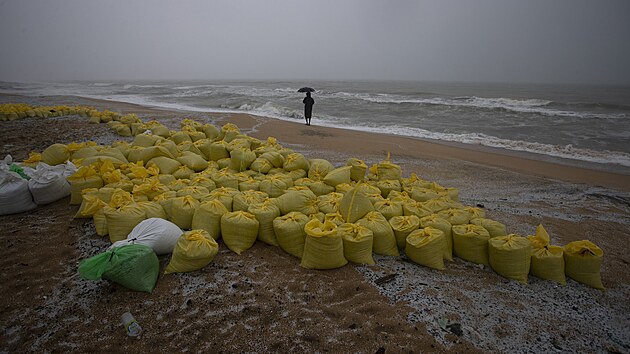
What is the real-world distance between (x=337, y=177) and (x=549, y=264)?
225 centimetres

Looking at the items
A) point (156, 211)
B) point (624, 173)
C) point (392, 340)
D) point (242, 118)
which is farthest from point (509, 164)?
point (242, 118)

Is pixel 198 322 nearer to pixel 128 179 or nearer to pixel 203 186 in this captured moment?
pixel 203 186

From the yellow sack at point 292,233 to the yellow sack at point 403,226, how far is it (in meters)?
0.86

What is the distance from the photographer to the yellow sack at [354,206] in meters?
3.12

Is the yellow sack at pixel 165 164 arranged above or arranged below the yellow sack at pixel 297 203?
above

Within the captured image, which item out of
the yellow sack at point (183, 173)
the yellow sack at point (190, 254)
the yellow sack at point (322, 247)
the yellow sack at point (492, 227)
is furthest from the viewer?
the yellow sack at point (183, 173)

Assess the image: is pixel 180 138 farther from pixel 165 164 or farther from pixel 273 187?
pixel 273 187

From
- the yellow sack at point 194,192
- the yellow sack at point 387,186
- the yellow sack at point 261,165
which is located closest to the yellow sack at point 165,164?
the yellow sack at point 194,192

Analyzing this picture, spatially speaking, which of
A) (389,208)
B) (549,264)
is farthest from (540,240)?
(389,208)

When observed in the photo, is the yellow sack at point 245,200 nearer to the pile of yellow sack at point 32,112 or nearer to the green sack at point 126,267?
the green sack at point 126,267

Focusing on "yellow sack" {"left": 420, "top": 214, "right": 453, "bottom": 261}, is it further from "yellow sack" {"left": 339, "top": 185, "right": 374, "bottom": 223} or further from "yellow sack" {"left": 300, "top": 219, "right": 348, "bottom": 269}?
"yellow sack" {"left": 300, "top": 219, "right": 348, "bottom": 269}

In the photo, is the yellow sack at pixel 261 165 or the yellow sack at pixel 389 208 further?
the yellow sack at pixel 261 165

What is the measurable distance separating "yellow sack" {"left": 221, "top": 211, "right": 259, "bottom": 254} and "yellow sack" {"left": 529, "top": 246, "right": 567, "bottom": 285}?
2460 millimetres

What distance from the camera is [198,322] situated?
212cm
